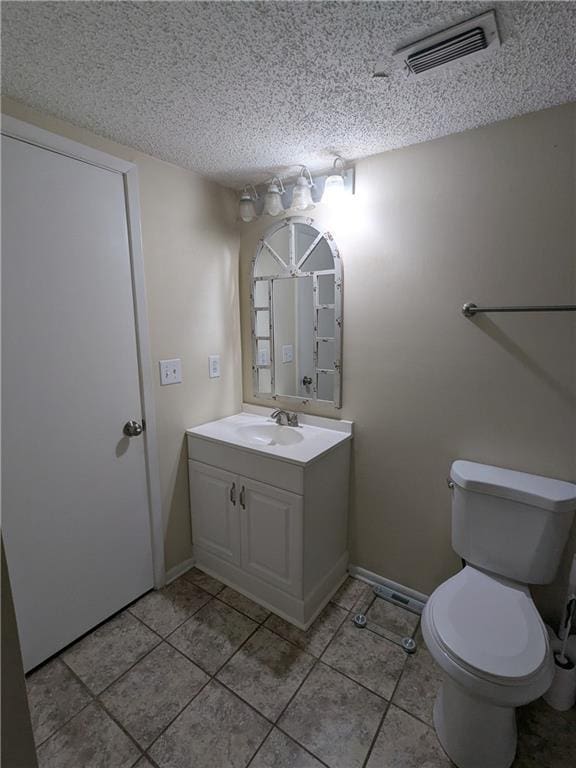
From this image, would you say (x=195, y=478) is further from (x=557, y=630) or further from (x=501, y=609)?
(x=557, y=630)

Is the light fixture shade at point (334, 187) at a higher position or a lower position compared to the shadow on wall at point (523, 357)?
higher

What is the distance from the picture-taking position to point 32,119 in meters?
1.32

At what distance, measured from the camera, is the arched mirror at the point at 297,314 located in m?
1.93

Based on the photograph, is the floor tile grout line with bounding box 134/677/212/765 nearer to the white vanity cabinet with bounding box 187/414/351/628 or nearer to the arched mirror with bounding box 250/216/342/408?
the white vanity cabinet with bounding box 187/414/351/628

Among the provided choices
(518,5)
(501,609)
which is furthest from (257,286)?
(501,609)

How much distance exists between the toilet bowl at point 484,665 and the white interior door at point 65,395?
1.42 m

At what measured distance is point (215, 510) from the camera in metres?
1.96

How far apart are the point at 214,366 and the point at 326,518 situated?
104 centimetres

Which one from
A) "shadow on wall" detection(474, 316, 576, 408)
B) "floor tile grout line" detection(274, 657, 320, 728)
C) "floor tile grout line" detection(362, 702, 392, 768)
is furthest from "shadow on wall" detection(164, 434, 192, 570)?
"shadow on wall" detection(474, 316, 576, 408)

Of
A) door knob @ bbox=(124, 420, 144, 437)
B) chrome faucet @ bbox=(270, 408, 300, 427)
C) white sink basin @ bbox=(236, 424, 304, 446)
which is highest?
door knob @ bbox=(124, 420, 144, 437)

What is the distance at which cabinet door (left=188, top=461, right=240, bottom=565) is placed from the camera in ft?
6.18

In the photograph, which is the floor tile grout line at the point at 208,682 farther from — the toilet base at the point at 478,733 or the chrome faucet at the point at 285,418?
the chrome faucet at the point at 285,418

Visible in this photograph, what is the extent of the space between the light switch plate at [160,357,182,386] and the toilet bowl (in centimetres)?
149

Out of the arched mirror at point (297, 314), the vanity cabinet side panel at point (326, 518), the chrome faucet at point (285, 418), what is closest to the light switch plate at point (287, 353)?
the arched mirror at point (297, 314)
